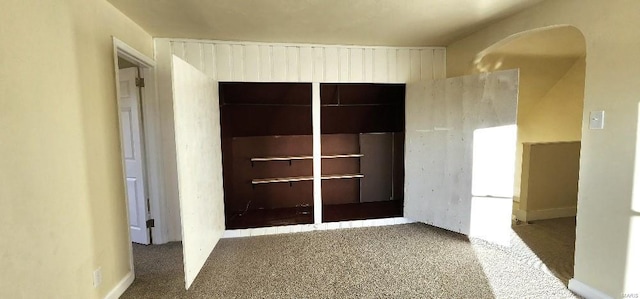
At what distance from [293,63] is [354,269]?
7.39 feet

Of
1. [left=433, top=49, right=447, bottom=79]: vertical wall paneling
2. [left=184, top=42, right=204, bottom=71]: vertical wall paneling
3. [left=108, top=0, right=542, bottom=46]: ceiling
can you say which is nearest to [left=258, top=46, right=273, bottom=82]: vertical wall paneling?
[left=108, top=0, right=542, bottom=46]: ceiling

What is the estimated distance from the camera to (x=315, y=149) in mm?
3295

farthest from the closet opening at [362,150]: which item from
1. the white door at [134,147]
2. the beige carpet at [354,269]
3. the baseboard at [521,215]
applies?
the white door at [134,147]

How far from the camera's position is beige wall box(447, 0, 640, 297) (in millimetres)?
1712

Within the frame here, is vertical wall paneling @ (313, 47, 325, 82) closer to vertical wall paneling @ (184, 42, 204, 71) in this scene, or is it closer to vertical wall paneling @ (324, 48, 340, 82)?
vertical wall paneling @ (324, 48, 340, 82)

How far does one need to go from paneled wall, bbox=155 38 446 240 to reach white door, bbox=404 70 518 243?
1.29 feet

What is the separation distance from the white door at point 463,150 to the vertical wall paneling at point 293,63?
1381 millimetres

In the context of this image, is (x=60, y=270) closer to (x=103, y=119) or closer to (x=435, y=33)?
(x=103, y=119)

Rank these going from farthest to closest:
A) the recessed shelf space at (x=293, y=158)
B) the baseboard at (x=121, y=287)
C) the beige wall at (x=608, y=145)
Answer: the recessed shelf space at (x=293, y=158), the baseboard at (x=121, y=287), the beige wall at (x=608, y=145)

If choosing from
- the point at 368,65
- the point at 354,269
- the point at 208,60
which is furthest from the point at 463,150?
the point at 208,60

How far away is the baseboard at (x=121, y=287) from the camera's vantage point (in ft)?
6.55

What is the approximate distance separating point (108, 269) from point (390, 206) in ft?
10.6

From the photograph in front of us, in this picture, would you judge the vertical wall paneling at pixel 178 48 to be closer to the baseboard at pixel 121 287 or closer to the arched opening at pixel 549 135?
the baseboard at pixel 121 287

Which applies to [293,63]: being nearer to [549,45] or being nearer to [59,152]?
[59,152]
